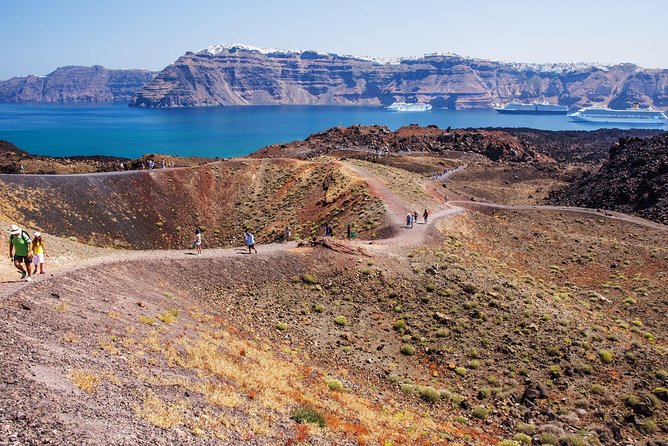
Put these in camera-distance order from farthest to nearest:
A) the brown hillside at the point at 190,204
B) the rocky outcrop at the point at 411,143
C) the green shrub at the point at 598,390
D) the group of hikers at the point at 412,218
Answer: the rocky outcrop at the point at 411,143, the brown hillside at the point at 190,204, the group of hikers at the point at 412,218, the green shrub at the point at 598,390

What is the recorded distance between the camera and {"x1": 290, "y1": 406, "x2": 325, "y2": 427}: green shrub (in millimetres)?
14797

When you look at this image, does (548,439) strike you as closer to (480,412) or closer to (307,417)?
(480,412)

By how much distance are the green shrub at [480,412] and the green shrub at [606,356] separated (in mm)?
8440

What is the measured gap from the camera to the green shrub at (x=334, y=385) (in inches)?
774

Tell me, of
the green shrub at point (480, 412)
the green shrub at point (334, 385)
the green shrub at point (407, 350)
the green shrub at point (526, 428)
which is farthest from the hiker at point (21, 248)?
the green shrub at point (526, 428)

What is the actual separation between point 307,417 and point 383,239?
26.8 meters

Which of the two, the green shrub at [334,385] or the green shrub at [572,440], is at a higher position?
the green shrub at [334,385]

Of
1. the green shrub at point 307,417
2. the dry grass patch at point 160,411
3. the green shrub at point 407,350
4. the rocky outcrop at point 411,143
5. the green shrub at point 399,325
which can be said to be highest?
the rocky outcrop at point 411,143

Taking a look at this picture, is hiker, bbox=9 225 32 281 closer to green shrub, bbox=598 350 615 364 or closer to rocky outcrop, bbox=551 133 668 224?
green shrub, bbox=598 350 615 364

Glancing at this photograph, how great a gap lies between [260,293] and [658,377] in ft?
70.6

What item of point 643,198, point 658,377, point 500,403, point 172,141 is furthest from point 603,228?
point 172,141

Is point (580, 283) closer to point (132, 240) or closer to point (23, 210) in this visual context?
point (132, 240)

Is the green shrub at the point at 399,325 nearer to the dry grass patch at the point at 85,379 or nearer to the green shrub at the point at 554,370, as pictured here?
the green shrub at the point at 554,370

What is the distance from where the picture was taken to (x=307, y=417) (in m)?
14.9
